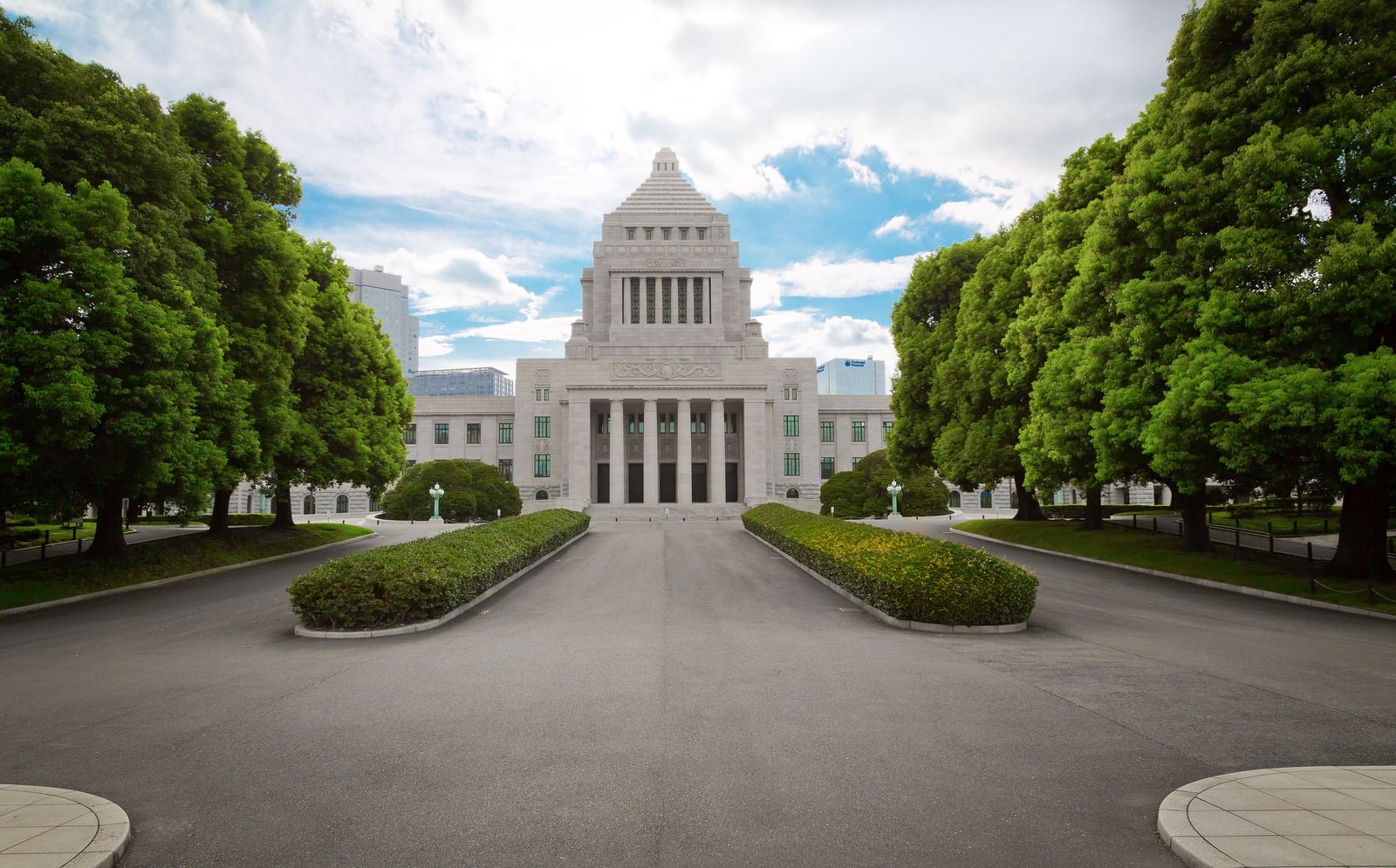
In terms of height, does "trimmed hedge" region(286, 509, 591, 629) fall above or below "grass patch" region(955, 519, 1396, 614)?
above

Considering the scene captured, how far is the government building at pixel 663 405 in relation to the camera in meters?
62.5

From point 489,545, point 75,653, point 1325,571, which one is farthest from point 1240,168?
point 75,653

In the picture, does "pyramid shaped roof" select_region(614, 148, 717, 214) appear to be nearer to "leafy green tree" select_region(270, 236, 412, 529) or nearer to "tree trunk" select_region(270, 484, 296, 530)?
"leafy green tree" select_region(270, 236, 412, 529)

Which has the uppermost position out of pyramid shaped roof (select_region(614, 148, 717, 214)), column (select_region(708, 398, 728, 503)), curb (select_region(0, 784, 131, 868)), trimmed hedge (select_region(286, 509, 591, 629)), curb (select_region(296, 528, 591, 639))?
pyramid shaped roof (select_region(614, 148, 717, 214))

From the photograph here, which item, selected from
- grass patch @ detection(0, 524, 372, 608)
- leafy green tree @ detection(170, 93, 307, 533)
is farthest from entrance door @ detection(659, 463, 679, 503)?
leafy green tree @ detection(170, 93, 307, 533)

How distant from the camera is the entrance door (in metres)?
67.8

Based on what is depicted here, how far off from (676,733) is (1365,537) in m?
19.3

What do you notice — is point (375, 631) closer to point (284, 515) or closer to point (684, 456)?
point (284, 515)

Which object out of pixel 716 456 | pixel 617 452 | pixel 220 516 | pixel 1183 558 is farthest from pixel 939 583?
pixel 716 456

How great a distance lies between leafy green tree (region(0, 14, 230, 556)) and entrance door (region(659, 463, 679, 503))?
49.4 meters

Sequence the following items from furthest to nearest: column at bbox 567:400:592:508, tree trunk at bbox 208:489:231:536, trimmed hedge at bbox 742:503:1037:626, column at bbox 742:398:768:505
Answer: column at bbox 742:398:768:505 → column at bbox 567:400:592:508 → tree trunk at bbox 208:489:231:536 → trimmed hedge at bbox 742:503:1037:626

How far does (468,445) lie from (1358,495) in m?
69.1

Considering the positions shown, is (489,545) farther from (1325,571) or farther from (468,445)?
(468,445)

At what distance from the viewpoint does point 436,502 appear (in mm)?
52781
